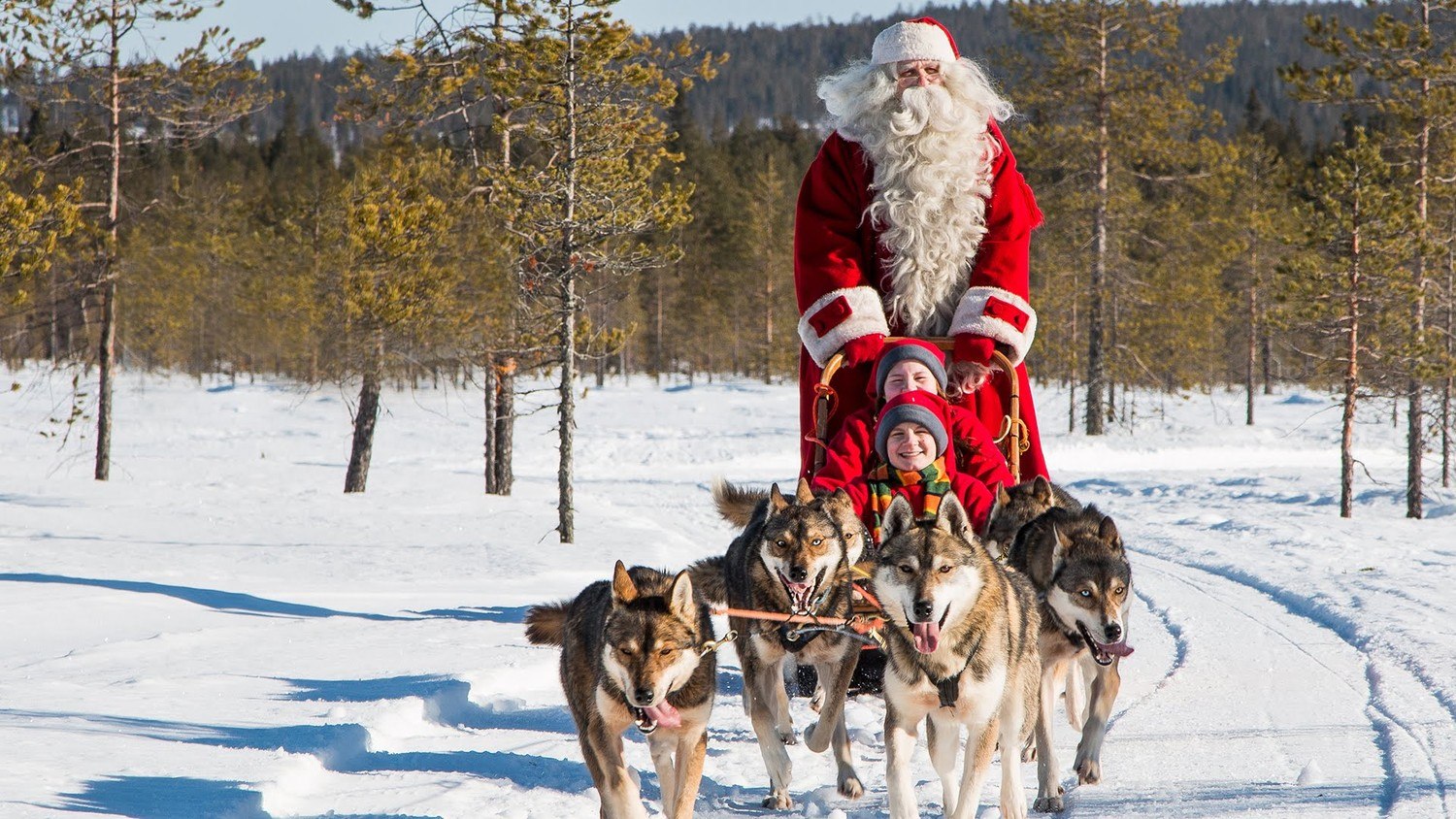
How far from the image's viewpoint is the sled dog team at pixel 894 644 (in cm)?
379

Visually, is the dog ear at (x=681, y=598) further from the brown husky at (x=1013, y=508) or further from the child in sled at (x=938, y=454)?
the brown husky at (x=1013, y=508)

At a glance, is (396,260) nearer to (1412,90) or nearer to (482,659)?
(482,659)

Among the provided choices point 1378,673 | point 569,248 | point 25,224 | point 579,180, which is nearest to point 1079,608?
point 1378,673

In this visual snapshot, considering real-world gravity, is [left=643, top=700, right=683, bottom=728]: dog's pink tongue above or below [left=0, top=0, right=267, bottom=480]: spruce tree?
below

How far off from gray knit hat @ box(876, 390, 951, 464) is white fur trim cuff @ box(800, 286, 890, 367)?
0.56 meters

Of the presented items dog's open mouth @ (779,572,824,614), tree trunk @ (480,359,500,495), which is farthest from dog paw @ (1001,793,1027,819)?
tree trunk @ (480,359,500,495)

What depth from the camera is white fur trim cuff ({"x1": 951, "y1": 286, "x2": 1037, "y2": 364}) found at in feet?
18.0

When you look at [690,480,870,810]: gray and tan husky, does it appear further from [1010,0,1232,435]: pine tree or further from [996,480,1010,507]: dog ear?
[1010,0,1232,435]: pine tree

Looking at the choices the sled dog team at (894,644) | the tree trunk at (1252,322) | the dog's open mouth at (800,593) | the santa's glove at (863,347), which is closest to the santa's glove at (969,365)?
the santa's glove at (863,347)

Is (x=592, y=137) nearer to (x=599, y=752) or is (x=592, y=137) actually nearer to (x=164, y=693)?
(x=164, y=693)

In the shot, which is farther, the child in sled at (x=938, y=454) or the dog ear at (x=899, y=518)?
the child in sled at (x=938, y=454)

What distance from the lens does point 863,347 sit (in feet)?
18.0

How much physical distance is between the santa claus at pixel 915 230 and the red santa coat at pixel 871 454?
1.00 feet

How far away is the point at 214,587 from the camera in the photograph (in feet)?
34.1
